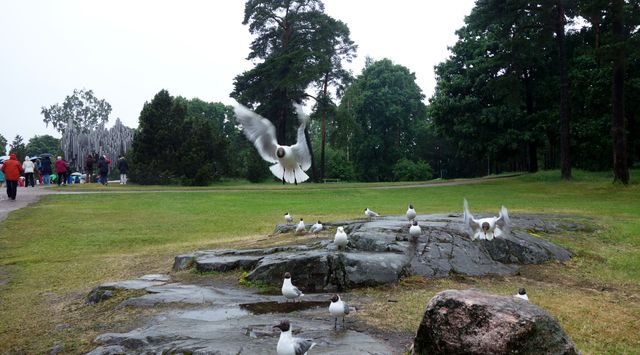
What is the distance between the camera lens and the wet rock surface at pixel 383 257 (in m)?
9.29

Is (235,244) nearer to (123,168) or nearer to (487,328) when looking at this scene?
(487,328)

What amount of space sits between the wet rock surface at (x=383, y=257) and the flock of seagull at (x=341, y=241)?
12.2 inches

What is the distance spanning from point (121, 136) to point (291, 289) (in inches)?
1887

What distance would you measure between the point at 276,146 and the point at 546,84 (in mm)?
28358

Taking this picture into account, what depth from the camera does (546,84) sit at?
38.2 m

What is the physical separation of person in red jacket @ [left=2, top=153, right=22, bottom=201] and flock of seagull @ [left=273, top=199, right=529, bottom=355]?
13.7 meters

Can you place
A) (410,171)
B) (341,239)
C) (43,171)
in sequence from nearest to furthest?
(341,239)
(43,171)
(410,171)

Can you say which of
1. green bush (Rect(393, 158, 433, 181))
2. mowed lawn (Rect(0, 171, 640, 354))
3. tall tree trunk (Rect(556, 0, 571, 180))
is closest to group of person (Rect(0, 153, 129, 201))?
mowed lawn (Rect(0, 171, 640, 354))

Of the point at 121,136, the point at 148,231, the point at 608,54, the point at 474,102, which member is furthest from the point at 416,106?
the point at 148,231

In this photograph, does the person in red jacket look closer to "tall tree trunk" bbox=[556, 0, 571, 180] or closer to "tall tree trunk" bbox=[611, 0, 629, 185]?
"tall tree trunk" bbox=[611, 0, 629, 185]

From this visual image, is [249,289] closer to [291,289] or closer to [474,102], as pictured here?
[291,289]

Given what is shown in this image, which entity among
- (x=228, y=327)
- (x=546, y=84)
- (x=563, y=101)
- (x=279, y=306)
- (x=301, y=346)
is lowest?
(x=279, y=306)

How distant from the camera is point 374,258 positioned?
9633 mm

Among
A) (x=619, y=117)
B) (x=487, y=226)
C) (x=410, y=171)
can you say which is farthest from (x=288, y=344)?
(x=410, y=171)
